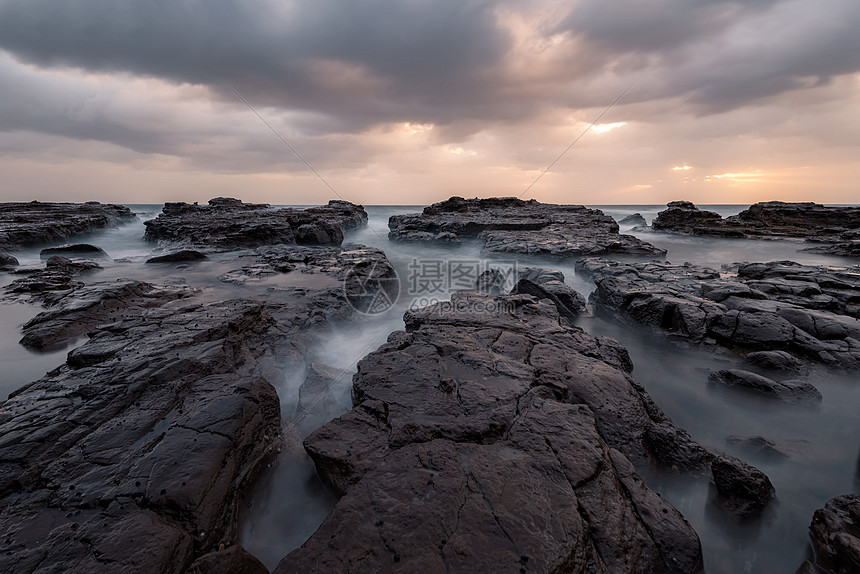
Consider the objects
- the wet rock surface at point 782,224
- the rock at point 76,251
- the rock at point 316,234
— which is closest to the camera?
the rock at point 76,251

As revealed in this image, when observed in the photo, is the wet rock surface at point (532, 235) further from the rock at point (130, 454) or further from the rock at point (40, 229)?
the rock at point (40, 229)

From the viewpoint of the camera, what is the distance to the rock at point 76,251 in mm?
14087

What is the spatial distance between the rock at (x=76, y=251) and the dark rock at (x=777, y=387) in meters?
20.7

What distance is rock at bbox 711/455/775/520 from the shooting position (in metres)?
3.02

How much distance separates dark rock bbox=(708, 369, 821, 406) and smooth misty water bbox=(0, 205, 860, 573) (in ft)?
0.53

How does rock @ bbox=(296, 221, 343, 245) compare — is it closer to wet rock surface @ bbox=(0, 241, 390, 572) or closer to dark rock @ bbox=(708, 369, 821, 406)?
wet rock surface @ bbox=(0, 241, 390, 572)

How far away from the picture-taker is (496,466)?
2.64 meters

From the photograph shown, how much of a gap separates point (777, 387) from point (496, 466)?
4.76 meters

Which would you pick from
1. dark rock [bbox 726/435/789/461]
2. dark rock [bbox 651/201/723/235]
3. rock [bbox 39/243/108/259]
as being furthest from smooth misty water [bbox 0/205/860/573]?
dark rock [bbox 651/201/723/235]

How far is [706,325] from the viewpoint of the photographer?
249 inches

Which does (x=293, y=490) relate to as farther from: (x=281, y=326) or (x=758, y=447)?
(x=758, y=447)

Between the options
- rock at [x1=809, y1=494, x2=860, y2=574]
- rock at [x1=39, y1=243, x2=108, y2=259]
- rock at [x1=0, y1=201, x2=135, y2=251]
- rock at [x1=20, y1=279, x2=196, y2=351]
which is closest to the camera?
rock at [x1=809, y1=494, x2=860, y2=574]

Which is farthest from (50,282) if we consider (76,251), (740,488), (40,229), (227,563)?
(740,488)

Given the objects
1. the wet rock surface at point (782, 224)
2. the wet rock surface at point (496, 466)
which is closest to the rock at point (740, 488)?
the wet rock surface at point (496, 466)
